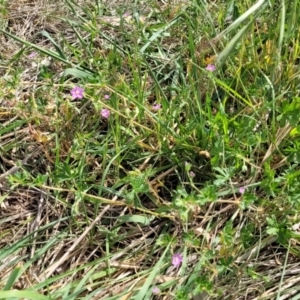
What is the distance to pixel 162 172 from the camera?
1.42 metres

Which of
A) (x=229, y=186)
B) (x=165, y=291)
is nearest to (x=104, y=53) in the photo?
(x=229, y=186)

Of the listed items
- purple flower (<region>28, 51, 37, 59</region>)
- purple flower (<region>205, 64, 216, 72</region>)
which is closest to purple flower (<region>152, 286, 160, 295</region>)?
purple flower (<region>205, 64, 216, 72</region>)

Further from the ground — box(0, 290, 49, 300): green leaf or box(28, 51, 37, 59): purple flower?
box(28, 51, 37, 59): purple flower

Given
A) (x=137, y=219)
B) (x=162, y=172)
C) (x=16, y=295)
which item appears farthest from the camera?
(x=162, y=172)

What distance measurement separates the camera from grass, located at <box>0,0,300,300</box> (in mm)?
1229

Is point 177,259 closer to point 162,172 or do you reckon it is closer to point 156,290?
point 156,290

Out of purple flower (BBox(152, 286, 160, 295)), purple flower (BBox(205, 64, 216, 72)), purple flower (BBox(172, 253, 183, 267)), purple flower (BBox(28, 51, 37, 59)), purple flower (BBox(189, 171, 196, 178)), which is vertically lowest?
purple flower (BBox(152, 286, 160, 295))

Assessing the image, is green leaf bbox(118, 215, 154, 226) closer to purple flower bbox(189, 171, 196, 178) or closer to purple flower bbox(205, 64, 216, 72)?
purple flower bbox(189, 171, 196, 178)

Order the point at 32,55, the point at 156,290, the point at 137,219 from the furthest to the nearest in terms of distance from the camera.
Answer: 1. the point at 32,55
2. the point at 137,219
3. the point at 156,290

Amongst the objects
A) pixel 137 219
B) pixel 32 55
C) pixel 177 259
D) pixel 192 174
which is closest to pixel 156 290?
pixel 177 259

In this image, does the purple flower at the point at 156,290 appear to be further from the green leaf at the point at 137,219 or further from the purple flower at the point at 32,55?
the purple flower at the point at 32,55

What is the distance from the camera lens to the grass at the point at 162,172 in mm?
1229

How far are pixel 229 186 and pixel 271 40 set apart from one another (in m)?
0.46

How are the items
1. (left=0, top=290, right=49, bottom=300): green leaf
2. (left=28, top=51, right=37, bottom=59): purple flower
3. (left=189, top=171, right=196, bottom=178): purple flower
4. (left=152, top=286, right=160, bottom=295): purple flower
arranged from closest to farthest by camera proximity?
1. (left=0, top=290, right=49, bottom=300): green leaf
2. (left=152, top=286, right=160, bottom=295): purple flower
3. (left=189, top=171, right=196, bottom=178): purple flower
4. (left=28, top=51, right=37, bottom=59): purple flower
